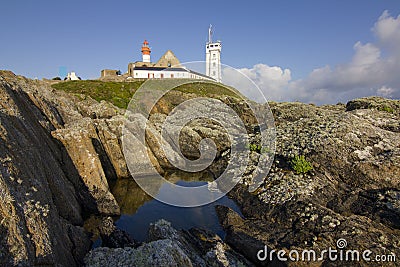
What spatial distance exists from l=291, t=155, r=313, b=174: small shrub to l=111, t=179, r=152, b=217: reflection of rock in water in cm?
1330

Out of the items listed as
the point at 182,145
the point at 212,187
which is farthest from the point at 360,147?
the point at 182,145

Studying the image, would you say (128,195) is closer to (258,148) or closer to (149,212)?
(149,212)

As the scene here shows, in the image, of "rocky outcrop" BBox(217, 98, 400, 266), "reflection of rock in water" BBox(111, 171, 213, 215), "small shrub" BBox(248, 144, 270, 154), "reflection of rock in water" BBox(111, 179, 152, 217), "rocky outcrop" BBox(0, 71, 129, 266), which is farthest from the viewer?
"small shrub" BBox(248, 144, 270, 154)

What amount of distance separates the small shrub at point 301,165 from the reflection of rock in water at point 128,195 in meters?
13.3

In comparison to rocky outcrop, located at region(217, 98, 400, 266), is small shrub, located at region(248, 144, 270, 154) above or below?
above

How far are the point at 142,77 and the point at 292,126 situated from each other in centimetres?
9371

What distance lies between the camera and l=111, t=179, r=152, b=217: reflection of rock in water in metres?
19.1

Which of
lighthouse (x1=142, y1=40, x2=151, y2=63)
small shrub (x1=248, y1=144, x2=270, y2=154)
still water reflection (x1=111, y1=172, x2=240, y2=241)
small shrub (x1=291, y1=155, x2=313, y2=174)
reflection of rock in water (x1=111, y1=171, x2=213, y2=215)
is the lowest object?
still water reflection (x1=111, y1=172, x2=240, y2=241)

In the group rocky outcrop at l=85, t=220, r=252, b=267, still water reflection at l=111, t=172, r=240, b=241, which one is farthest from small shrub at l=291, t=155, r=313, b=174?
rocky outcrop at l=85, t=220, r=252, b=267

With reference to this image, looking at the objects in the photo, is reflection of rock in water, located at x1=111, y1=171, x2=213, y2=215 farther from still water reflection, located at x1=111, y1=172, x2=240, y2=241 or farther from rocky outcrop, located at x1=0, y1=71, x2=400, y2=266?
rocky outcrop, located at x1=0, y1=71, x2=400, y2=266

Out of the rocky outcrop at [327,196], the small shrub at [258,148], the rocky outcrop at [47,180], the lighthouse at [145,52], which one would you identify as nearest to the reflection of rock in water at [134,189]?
the rocky outcrop at [47,180]

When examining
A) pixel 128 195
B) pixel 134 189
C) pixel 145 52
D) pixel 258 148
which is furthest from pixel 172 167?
pixel 145 52

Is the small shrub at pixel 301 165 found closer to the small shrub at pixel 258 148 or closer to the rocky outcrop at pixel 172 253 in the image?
the small shrub at pixel 258 148

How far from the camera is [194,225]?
16.6m
